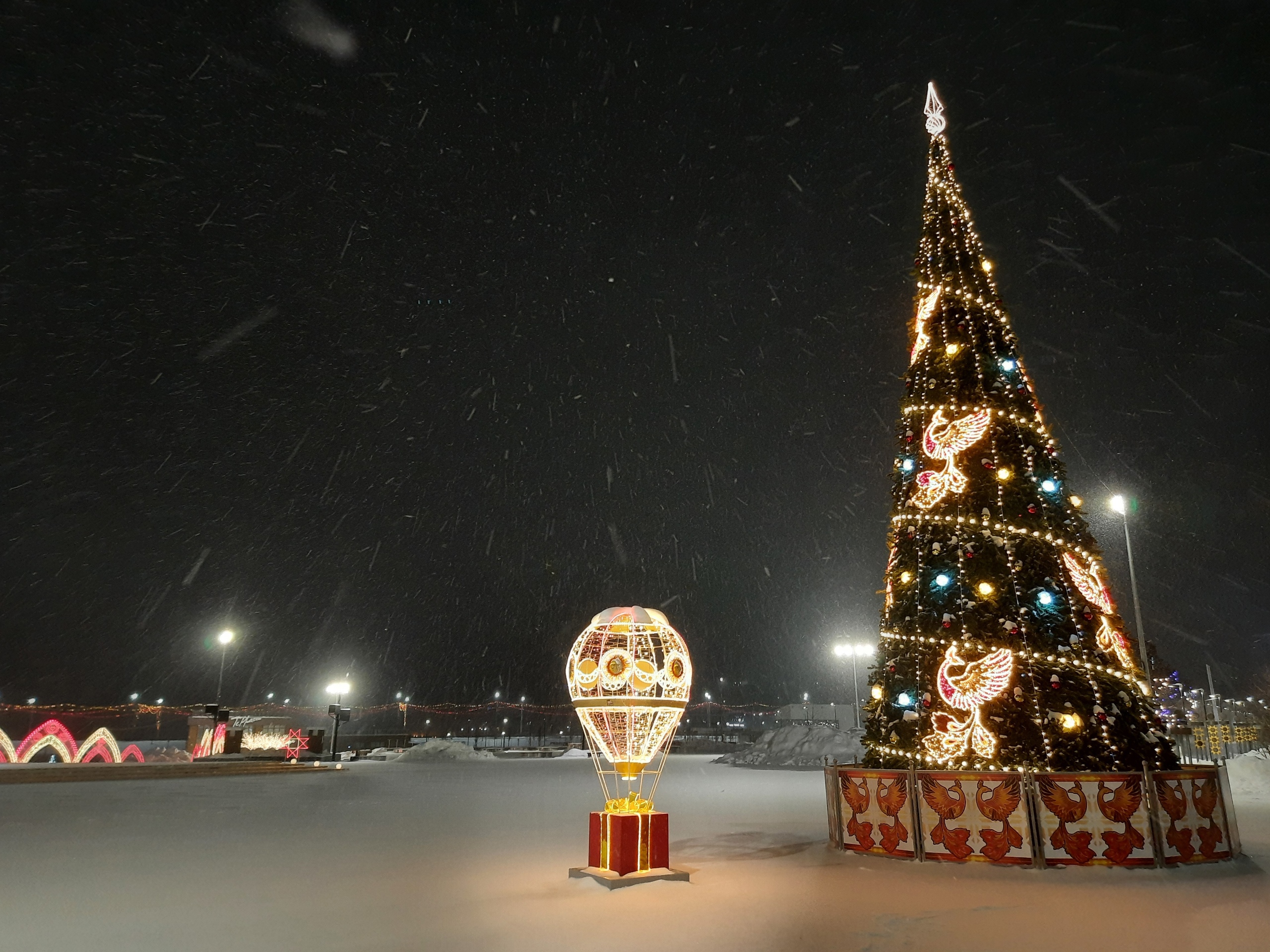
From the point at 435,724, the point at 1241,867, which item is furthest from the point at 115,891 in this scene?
the point at 435,724

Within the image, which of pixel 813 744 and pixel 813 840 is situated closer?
pixel 813 840

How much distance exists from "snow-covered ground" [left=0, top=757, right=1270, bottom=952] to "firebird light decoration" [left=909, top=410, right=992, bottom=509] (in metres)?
4.88

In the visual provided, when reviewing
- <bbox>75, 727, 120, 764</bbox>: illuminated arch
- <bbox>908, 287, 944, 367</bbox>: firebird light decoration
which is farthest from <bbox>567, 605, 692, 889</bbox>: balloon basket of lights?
<bbox>75, 727, 120, 764</bbox>: illuminated arch

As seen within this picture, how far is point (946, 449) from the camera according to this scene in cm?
1142

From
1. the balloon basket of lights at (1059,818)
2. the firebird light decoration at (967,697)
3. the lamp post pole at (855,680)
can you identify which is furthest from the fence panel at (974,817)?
the lamp post pole at (855,680)

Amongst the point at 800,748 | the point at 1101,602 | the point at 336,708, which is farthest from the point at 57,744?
the point at 1101,602

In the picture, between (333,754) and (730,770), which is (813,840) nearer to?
(730,770)

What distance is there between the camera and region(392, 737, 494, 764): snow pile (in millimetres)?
45906

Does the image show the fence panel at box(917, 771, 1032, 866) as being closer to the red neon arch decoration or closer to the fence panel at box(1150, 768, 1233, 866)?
the fence panel at box(1150, 768, 1233, 866)

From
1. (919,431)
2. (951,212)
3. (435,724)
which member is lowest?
(435,724)

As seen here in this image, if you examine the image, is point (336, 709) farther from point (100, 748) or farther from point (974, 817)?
point (974, 817)

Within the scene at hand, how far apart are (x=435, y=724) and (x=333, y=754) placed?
89.2 meters

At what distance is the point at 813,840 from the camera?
11.5 meters

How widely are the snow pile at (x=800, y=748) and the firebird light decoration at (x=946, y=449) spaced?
25.3 metres
